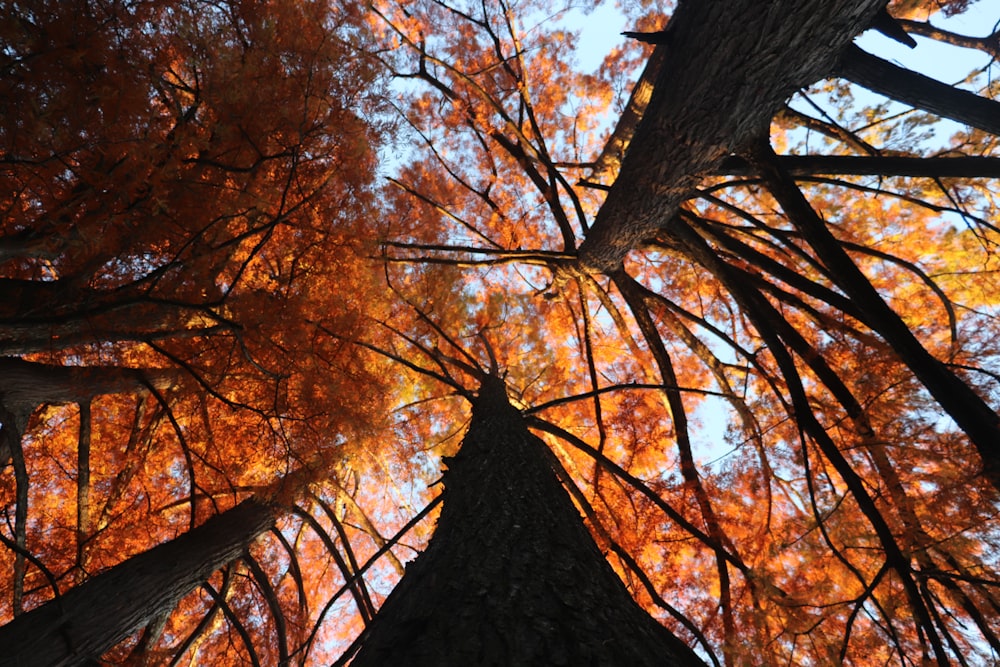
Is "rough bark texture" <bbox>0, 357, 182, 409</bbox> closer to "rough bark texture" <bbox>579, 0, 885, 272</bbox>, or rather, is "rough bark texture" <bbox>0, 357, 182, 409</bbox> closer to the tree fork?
"rough bark texture" <bbox>579, 0, 885, 272</bbox>

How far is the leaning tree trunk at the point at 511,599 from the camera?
1045 millimetres

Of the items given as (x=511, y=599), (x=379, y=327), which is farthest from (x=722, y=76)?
Answer: (x=379, y=327)

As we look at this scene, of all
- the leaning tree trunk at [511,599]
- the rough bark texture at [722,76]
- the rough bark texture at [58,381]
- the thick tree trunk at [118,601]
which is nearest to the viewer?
the leaning tree trunk at [511,599]

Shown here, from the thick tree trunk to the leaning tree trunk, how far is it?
248 centimetres

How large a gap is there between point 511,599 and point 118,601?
10.4ft

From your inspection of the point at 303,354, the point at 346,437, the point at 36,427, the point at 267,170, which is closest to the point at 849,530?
the point at 346,437

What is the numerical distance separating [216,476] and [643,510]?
441cm

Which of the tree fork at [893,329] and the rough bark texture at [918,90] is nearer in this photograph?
the tree fork at [893,329]

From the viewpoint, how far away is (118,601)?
2852mm

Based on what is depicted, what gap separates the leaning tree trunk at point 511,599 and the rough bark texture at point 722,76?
7.64 ft

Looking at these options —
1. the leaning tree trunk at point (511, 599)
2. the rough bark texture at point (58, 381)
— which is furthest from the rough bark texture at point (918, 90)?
the rough bark texture at point (58, 381)

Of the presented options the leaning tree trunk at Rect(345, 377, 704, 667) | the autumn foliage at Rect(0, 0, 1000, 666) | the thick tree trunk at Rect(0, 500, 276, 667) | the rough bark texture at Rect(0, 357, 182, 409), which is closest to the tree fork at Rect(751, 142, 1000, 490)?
the autumn foliage at Rect(0, 0, 1000, 666)

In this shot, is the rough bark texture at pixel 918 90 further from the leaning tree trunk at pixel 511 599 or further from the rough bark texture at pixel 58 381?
the rough bark texture at pixel 58 381

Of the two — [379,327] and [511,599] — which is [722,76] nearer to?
[511,599]
